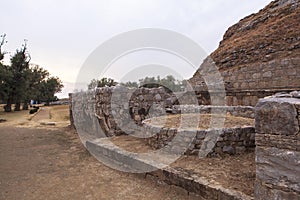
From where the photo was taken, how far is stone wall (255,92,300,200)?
7.13 feet

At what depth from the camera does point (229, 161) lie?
390 centimetres

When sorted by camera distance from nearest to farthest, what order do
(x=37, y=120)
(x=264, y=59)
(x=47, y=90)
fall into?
1. (x=264, y=59)
2. (x=37, y=120)
3. (x=47, y=90)

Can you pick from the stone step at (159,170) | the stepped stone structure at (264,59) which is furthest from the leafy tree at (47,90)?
the stone step at (159,170)

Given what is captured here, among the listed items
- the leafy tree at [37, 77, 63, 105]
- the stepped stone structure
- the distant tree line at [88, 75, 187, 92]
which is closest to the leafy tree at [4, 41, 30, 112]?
the distant tree line at [88, 75, 187, 92]

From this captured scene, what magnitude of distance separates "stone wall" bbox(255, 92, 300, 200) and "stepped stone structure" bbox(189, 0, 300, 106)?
6.48 m

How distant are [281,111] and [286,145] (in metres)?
0.34

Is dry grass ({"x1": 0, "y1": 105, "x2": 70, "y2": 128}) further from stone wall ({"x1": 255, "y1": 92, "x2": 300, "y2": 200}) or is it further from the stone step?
stone wall ({"x1": 255, "y1": 92, "x2": 300, "y2": 200})

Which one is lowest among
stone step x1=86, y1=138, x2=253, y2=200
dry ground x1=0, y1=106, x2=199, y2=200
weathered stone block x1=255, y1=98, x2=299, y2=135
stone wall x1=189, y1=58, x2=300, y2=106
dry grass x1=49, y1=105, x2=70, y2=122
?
dry ground x1=0, y1=106, x2=199, y2=200

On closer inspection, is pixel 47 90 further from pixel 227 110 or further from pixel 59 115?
pixel 227 110

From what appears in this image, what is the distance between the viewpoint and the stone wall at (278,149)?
2.17 meters

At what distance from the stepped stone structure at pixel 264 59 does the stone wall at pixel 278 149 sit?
6477 mm

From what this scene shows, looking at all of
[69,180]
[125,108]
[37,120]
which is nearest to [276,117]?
[69,180]

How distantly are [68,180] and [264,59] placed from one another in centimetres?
897

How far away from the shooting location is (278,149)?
2.27 meters
